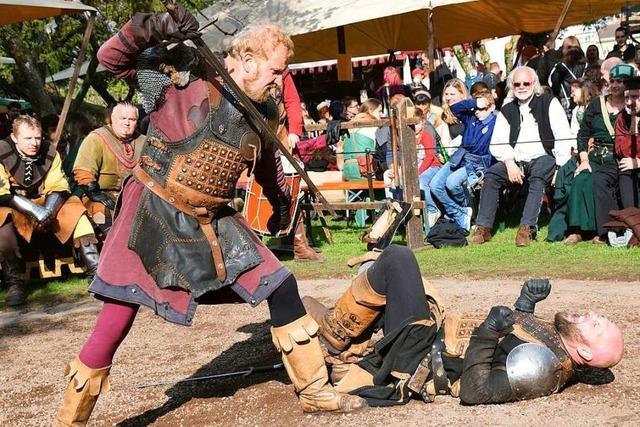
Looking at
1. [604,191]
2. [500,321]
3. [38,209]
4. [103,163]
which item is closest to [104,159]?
[103,163]

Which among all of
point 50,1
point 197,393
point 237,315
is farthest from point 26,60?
point 197,393

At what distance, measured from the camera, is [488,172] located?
9.42 metres

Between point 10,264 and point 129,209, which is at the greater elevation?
point 129,209

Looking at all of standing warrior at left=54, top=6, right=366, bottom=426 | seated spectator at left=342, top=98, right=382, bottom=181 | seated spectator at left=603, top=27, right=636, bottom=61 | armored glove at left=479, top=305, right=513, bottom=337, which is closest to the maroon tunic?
standing warrior at left=54, top=6, right=366, bottom=426

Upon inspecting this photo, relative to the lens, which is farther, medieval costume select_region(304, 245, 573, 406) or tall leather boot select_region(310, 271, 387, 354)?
tall leather boot select_region(310, 271, 387, 354)

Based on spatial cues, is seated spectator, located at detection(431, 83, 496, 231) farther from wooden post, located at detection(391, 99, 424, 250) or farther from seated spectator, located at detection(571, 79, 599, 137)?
seated spectator, located at detection(571, 79, 599, 137)

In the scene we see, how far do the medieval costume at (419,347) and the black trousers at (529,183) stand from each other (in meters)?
4.84

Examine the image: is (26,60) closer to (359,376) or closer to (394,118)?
(394,118)

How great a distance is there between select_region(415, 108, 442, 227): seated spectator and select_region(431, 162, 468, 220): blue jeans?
0.51 ft

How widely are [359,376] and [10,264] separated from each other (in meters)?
4.74

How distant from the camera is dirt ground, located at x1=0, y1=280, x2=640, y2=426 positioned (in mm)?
3938

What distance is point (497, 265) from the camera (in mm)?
7727

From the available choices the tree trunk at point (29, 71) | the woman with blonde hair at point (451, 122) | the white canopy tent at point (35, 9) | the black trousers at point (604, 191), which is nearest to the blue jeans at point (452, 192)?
the woman with blonde hair at point (451, 122)

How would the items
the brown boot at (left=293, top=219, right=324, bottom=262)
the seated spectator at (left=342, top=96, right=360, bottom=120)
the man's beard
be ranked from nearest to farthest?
the man's beard < the brown boot at (left=293, top=219, right=324, bottom=262) < the seated spectator at (left=342, top=96, right=360, bottom=120)
